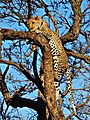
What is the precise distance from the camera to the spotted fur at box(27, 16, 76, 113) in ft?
28.1

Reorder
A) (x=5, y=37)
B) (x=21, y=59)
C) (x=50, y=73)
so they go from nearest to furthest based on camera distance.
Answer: (x=5, y=37), (x=50, y=73), (x=21, y=59)

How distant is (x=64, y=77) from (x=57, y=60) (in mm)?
1504

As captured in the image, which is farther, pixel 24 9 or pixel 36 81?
pixel 24 9

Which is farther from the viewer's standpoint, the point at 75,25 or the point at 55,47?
the point at 75,25

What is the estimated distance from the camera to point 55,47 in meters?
8.48

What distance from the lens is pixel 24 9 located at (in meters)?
9.92

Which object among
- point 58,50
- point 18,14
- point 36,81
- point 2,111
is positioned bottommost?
point 2,111

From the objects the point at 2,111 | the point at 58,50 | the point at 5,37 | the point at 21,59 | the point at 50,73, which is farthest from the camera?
the point at 2,111

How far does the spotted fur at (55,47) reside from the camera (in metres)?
8.58

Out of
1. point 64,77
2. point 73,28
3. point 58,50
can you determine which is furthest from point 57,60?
point 64,77

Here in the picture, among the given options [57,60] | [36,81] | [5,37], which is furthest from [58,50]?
[5,37]

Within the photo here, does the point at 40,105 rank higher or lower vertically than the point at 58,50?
lower

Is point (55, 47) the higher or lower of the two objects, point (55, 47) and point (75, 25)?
the lower

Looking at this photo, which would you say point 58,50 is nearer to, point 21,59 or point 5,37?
point 21,59
